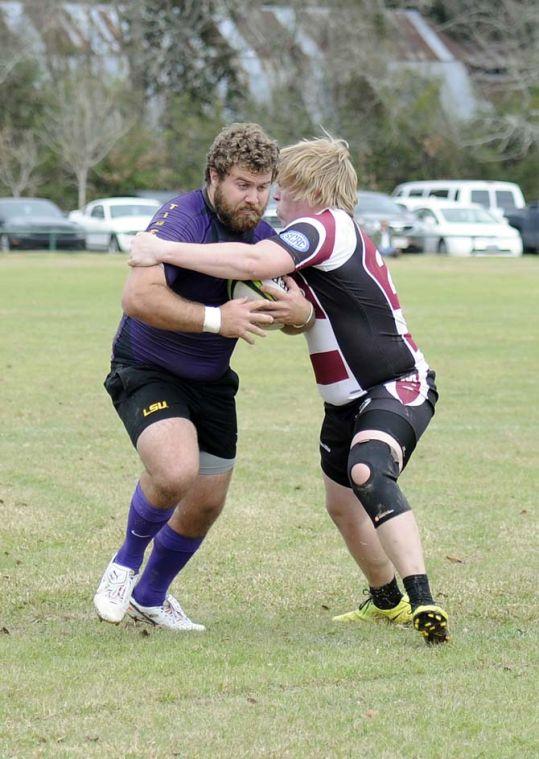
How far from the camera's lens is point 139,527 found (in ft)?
18.7

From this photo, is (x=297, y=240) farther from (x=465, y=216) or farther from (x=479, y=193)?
(x=479, y=193)

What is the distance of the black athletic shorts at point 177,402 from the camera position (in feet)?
18.5

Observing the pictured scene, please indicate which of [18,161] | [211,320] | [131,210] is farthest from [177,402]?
[18,161]

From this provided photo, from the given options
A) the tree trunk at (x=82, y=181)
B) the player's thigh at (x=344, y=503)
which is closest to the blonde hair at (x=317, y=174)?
the player's thigh at (x=344, y=503)

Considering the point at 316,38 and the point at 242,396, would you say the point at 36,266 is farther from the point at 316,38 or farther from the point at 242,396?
the point at 316,38

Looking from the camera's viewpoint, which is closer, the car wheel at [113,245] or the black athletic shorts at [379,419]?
the black athletic shorts at [379,419]

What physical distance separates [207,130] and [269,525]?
44.8 meters

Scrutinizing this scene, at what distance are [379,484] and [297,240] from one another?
104cm

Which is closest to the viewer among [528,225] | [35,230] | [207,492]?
[207,492]

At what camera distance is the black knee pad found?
17.6 ft

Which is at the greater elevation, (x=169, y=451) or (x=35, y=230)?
(x=169, y=451)

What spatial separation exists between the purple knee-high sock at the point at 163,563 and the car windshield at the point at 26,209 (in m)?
31.4

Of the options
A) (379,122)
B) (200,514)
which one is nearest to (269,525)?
(200,514)

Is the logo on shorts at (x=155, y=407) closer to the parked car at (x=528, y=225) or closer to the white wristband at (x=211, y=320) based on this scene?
the white wristband at (x=211, y=320)
